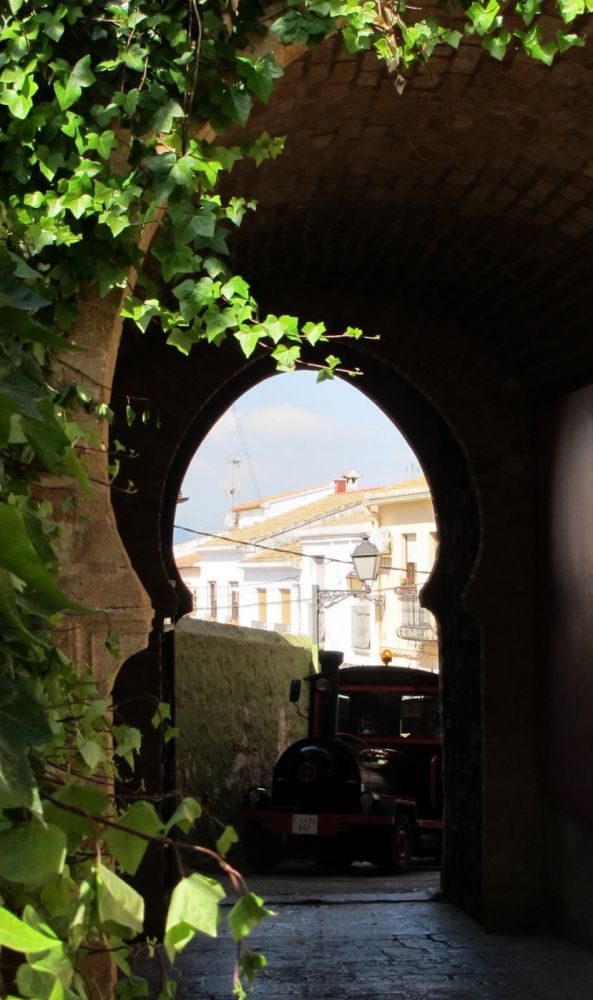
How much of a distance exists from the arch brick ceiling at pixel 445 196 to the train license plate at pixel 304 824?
4.92m

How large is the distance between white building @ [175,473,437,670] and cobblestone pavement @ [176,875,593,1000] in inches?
654

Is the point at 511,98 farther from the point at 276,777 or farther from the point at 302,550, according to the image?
the point at 302,550

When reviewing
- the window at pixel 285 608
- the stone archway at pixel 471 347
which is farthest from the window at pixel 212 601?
the stone archway at pixel 471 347

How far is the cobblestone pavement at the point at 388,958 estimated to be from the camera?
6152 mm

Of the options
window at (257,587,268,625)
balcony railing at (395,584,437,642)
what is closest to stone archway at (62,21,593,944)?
balcony railing at (395,584,437,642)

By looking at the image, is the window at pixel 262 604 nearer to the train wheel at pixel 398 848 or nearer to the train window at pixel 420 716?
the train window at pixel 420 716

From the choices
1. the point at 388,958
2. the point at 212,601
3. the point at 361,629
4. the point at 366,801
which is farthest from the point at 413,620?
the point at 388,958

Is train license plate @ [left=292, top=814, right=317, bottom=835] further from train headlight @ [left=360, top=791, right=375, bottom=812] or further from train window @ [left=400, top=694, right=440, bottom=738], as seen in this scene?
train window @ [left=400, top=694, right=440, bottom=738]

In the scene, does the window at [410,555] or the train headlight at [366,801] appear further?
the window at [410,555]

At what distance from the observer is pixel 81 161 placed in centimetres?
305

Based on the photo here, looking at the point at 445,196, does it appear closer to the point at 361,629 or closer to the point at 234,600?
the point at 361,629

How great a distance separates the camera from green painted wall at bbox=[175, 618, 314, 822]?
1209 cm

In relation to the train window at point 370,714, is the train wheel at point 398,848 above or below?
below

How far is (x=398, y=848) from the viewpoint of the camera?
11.1 m
